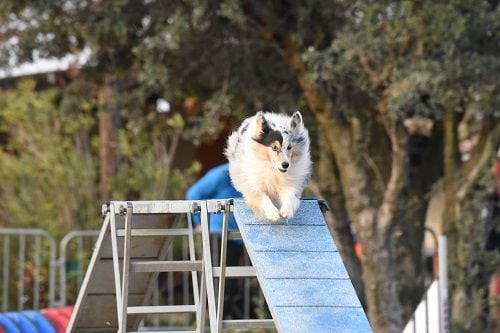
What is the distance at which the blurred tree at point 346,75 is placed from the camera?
9.87 m

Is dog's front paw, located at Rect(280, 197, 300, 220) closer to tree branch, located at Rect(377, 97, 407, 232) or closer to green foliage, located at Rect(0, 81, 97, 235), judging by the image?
tree branch, located at Rect(377, 97, 407, 232)

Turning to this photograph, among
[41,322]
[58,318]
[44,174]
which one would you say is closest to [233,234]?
[41,322]

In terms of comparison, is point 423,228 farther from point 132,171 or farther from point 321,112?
point 132,171

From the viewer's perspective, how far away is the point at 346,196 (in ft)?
37.3

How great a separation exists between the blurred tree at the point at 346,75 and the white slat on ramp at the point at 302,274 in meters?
2.77

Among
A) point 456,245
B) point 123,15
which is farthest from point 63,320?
point 456,245

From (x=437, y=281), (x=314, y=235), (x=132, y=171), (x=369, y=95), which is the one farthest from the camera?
(x=132, y=171)

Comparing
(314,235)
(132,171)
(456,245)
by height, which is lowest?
(314,235)

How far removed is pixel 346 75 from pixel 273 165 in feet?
11.7

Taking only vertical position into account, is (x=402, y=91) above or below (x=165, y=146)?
below

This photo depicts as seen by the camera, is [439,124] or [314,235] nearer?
[314,235]

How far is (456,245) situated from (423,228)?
2.00 feet

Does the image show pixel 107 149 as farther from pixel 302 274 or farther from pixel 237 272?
pixel 302 274

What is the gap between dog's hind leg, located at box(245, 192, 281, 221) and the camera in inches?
284
